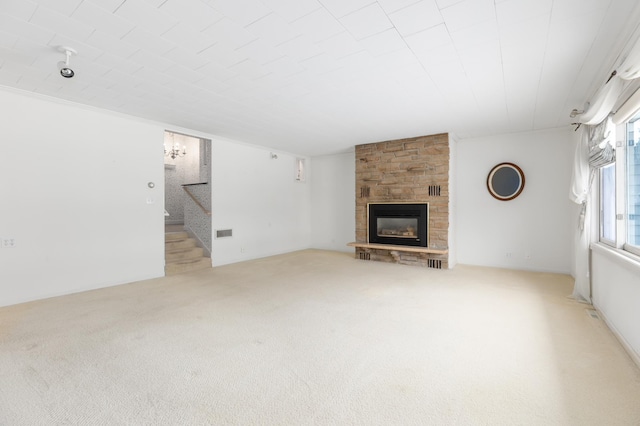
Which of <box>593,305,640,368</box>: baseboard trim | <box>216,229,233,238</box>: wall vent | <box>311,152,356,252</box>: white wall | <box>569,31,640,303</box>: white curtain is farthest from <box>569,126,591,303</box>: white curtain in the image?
<box>216,229,233,238</box>: wall vent

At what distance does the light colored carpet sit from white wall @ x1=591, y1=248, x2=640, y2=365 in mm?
139

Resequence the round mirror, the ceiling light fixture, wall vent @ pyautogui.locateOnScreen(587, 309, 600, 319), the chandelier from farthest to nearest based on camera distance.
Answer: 1. the chandelier
2. the round mirror
3. wall vent @ pyautogui.locateOnScreen(587, 309, 600, 319)
4. the ceiling light fixture

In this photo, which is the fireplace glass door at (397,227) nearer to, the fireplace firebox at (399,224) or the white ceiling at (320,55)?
the fireplace firebox at (399,224)

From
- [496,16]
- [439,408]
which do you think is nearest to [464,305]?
[439,408]

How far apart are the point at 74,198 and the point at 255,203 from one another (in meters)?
3.48

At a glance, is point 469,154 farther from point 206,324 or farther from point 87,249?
point 87,249

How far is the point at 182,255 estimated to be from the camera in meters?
5.87

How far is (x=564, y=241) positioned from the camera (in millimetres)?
5402

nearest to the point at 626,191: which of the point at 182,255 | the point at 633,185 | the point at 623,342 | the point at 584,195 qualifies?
the point at 633,185

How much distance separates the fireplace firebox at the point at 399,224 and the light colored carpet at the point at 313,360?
195 cm

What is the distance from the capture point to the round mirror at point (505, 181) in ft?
18.7

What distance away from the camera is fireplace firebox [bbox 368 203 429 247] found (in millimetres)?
5961

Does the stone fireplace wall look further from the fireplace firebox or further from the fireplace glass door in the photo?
the fireplace glass door

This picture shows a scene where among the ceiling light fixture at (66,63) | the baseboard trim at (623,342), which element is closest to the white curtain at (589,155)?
the baseboard trim at (623,342)
